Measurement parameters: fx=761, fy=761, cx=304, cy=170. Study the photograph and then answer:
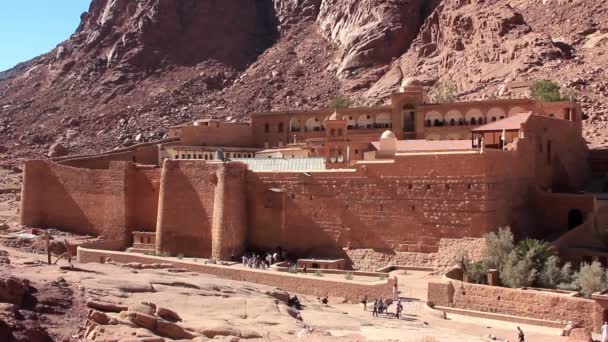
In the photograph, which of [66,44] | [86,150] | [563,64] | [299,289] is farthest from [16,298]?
[66,44]

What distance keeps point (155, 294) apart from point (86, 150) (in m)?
48.1

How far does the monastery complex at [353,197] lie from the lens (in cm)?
2209

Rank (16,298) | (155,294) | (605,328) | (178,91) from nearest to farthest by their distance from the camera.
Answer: (16,298) < (155,294) < (605,328) < (178,91)

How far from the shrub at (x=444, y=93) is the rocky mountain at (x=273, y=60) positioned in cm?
73

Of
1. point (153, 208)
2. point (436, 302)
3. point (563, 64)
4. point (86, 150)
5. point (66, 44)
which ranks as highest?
point (66, 44)

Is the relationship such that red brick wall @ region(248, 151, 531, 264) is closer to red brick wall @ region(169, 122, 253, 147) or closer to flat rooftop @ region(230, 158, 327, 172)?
flat rooftop @ region(230, 158, 327, 172)

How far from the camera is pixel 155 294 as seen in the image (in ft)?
45.3

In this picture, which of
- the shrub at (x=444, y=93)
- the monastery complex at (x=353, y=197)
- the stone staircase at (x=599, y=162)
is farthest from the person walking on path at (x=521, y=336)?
the shrub at (x=444, y=93)

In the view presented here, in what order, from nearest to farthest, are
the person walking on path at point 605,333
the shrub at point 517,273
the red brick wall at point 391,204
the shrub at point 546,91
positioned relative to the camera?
the person walking on path at point 605,333 < the shrub at point 517,273 < the red brick wall at point 391,204 < the shrub at point 546,91

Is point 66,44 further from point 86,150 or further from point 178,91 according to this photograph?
point 86,150

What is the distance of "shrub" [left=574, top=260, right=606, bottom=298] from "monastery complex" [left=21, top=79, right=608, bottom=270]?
3.06 meters

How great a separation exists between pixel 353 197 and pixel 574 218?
6873mm

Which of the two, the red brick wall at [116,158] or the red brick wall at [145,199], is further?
the red brick wall at [116,158]

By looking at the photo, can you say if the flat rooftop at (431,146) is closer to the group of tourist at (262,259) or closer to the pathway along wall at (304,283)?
the group of tourist at (262,259)
